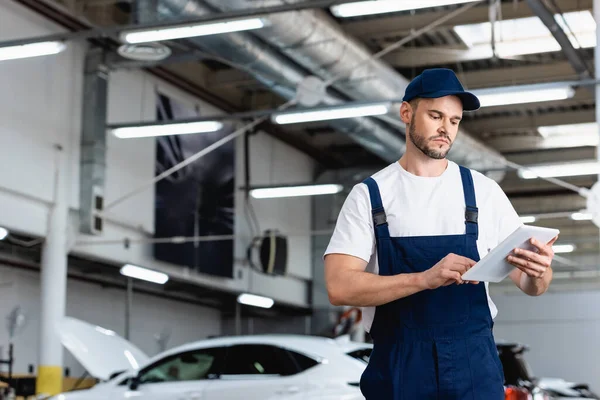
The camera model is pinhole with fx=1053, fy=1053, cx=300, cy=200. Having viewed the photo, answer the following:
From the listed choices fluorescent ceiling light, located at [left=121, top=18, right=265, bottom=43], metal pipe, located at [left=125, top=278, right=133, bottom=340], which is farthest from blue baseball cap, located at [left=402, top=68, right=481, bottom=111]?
metal pipe, located at [left=125, top=278, right=133, bottom=340]

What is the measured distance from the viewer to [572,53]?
47.8 ft

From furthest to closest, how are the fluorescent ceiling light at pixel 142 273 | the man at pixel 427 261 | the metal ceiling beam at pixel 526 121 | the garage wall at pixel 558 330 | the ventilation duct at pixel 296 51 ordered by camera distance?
the garage wall at pixel 558 330, the metal ceiling beam at pixel 526 121, the fluorescent ceiling light at pixel 142 273, the ventilation duct at pixel 296 51, the man at pixel 427 261

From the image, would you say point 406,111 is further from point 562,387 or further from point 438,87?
point 562,387

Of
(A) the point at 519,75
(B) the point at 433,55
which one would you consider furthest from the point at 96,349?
(A) the point at 519,75

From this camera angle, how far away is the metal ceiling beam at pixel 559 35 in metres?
12.5

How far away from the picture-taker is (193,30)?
37.7 ft

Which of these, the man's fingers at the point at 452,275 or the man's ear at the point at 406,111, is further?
the man's ear at the point at 406,111

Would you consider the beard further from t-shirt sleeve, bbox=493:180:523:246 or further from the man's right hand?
the man's right hand

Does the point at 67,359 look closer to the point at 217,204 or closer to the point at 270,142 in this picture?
the point at 217,204

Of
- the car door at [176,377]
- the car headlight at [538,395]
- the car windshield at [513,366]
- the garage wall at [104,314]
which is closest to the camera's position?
the car headlight at [538,395]

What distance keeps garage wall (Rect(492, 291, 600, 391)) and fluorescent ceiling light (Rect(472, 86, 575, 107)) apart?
460 inches

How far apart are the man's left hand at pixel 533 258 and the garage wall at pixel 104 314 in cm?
1530

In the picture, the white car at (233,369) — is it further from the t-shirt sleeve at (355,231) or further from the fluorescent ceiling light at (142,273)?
the t-shirt sleeve at (355,231)

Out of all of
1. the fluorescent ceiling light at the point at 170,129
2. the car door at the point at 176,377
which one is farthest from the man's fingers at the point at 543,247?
the fluorescent ceiling light at the point at 170,129
